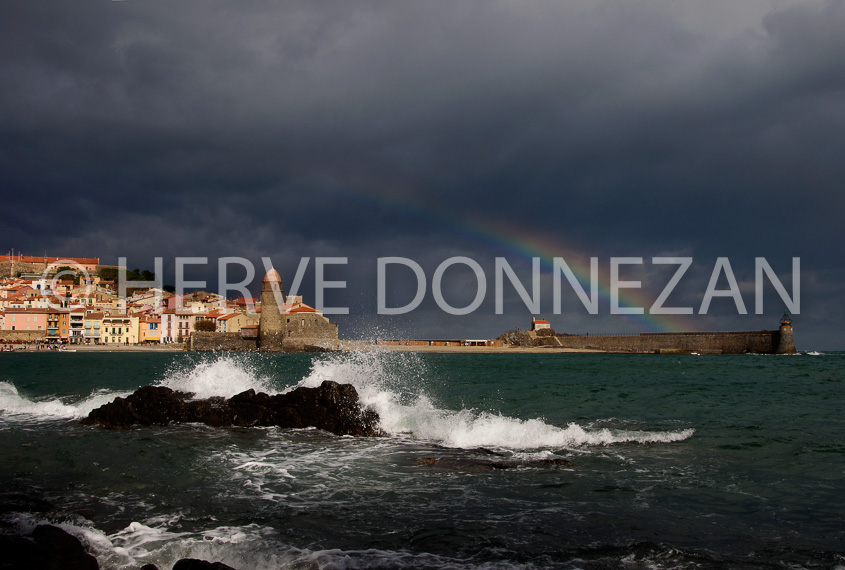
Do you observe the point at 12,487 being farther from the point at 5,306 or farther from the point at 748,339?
the point at 5,306

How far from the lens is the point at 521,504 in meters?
7.20

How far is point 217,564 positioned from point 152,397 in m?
10.9

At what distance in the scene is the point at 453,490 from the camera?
788 cm

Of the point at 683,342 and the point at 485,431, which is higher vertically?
the point at 485,431

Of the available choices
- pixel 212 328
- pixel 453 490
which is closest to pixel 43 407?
pixel 453 490

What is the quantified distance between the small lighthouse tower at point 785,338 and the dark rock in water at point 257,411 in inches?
3160

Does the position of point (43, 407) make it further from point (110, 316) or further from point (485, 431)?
point (110, 316)

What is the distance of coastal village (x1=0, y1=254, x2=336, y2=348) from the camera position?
9600cm

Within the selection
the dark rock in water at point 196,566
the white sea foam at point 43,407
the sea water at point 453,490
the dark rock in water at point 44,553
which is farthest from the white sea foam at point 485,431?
the white sea foam at point 43,407

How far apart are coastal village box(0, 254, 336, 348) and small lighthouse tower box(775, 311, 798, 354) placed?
207 ft

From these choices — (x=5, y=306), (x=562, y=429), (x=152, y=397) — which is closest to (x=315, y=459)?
(x=562, y=429)

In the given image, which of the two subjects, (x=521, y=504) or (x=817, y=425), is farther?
(x=817, y=425)

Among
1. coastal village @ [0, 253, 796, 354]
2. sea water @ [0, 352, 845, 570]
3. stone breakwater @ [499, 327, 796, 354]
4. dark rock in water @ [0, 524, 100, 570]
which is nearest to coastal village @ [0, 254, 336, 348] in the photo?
coastal village @ [0, 253, 796, 354]

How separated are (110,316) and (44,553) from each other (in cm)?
10909
